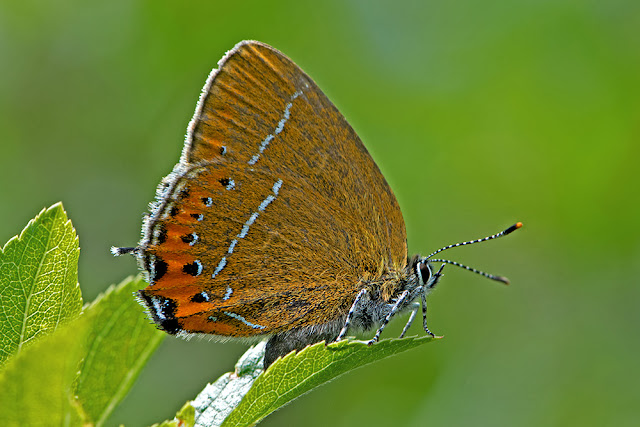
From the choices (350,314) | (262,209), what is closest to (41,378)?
(262,209)

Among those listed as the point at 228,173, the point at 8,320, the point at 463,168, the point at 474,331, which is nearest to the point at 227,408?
the point at 8,320

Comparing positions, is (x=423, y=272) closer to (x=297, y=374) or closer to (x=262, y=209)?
(x=262, y=209)

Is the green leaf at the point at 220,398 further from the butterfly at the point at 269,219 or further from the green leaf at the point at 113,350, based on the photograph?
the butterfly at the point at 269,219

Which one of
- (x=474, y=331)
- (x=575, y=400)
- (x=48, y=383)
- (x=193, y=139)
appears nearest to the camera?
(x=48, y=383)

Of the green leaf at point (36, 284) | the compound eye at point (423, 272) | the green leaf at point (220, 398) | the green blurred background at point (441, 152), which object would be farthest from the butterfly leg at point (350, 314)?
the green blurred background at point (441, 152)

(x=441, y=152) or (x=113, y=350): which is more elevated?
(x=441, y=152)

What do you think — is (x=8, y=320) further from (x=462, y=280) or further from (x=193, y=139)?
(x=462, y=280)

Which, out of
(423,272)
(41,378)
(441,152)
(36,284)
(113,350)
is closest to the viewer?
(41,378)
